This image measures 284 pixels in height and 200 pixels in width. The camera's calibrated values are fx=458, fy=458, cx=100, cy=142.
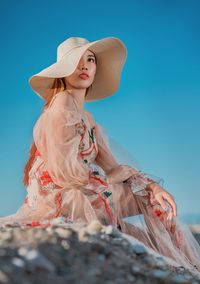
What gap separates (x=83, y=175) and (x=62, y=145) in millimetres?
248

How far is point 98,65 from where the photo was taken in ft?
12.7

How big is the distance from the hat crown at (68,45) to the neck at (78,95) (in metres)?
0.31

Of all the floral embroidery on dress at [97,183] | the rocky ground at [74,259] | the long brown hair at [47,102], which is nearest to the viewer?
the rocky ground at [74,259]

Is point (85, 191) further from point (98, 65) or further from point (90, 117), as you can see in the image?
point (98, 65)

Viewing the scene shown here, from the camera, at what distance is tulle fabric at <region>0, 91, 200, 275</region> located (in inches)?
118

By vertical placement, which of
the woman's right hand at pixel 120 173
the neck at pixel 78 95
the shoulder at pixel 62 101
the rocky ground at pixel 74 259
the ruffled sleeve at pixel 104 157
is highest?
the neck at pixel 78 95

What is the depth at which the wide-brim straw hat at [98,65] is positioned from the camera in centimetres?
343

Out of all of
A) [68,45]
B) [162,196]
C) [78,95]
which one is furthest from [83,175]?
[68,45]

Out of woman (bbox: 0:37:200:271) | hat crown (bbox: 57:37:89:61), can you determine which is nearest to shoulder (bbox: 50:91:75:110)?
woman (bbox: 0:37:200:271)

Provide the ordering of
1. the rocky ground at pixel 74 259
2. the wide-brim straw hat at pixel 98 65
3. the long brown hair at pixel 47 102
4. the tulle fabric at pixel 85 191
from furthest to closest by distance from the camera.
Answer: the long brown hair at pixel 47 102, the wide-brim straw hat at pixel 98 65, the tulle fabric at pixel 85 191, the rocky ground at pixel 74 259

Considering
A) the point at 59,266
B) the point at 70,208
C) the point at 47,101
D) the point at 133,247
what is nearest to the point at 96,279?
the point at 59,266

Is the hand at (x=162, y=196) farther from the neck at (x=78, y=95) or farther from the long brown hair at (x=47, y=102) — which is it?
the long brown hair at (x=47, y=102)

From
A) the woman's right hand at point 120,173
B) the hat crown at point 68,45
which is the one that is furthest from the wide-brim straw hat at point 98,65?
the woman's right hand at point 120,173

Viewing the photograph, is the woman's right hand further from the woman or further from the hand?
the hand
